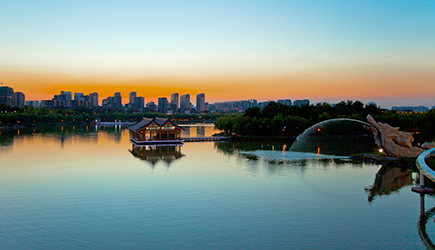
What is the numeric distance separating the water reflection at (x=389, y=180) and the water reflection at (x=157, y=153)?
1209 centimetres

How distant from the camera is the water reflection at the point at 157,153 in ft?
78.1

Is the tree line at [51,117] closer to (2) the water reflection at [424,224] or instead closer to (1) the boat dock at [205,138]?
(1) the boat dock at [205,138]

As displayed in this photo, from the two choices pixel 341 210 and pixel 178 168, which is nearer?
pixel 341 210

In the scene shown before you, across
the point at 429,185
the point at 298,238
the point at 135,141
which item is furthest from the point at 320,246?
the point at 135,141

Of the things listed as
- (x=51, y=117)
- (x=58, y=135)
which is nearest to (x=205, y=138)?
(x=58, y=135)

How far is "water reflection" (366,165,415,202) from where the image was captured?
15.1 meters

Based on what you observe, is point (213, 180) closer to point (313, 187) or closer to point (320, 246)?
point (313, 187)

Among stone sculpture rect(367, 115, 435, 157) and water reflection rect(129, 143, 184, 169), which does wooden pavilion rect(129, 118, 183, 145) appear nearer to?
water reflection rect(129, 143, 184, 169)

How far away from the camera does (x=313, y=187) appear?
1570 centimetres

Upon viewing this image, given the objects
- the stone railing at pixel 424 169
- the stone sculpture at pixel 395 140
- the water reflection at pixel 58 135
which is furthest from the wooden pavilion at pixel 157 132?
the stone railing at pixel 424 169

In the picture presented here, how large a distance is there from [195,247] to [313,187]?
838cm

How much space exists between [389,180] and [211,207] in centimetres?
1046

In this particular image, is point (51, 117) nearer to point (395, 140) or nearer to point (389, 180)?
point (395, 140)

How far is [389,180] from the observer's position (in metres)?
17.3
